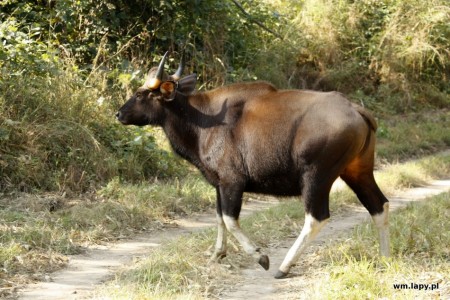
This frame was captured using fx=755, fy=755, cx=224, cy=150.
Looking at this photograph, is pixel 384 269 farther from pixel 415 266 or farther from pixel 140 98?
pixel 140 98

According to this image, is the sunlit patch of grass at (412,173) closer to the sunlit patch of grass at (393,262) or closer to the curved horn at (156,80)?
the sunlit patch of grass at (393,262)

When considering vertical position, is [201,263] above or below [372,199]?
below

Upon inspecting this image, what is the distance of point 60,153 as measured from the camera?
34.1 feet

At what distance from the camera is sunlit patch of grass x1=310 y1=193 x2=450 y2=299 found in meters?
5.66

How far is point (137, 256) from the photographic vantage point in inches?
299

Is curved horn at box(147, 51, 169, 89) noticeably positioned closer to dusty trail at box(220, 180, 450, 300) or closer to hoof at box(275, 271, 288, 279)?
dusty trail at box(220, 180, 450, 300)

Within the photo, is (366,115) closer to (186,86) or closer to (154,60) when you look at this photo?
(186,86)

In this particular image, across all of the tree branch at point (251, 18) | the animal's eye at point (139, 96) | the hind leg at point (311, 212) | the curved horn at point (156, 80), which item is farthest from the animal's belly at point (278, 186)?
the tree branch at point (251, 18)

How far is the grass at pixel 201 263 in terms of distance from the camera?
5.93 meters

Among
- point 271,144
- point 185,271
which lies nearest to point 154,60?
point 271,144

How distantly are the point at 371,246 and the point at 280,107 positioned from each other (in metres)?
1.60

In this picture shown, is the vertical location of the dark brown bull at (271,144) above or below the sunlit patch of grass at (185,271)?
above

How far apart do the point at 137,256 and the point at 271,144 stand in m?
1.89

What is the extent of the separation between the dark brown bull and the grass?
267 millimetres
